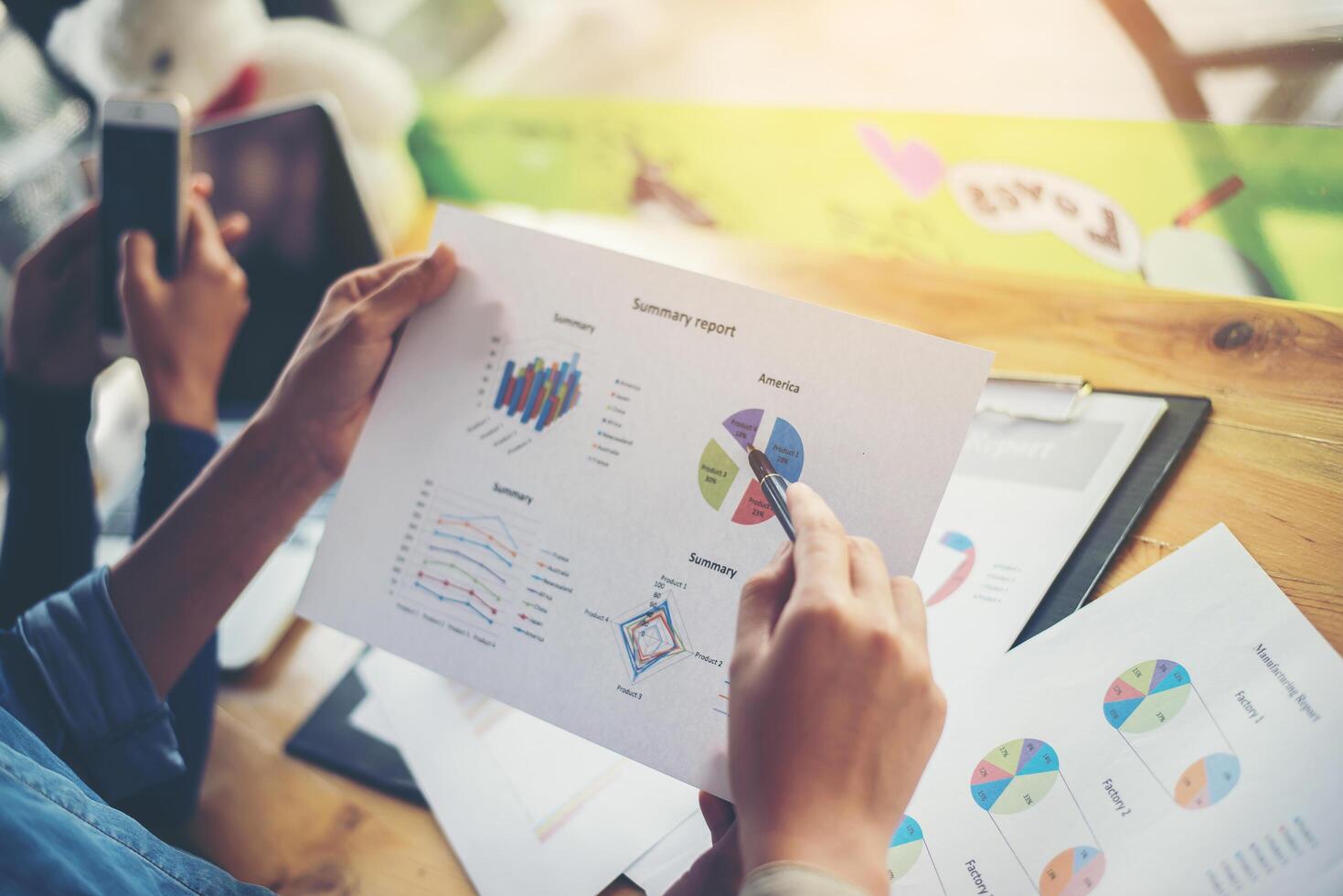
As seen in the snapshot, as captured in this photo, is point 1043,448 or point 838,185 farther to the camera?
point 838,185

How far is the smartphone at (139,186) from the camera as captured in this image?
78 centimetres

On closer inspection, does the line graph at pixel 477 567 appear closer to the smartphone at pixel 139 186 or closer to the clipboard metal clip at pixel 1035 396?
the clipboard metal clip at pixel 1035 396

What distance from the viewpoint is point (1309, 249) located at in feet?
2.31

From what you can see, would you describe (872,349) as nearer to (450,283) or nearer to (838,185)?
(450,283)

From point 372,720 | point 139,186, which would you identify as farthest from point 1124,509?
point 139,186

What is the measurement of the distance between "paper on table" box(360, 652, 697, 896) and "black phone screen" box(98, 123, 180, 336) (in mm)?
500

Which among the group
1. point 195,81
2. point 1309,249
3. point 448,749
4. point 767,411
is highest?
point 195,81

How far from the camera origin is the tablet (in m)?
0.83

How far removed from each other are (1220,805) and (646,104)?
0.96 metres

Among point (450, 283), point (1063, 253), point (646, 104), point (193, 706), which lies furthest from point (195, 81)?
point (1063, 253)

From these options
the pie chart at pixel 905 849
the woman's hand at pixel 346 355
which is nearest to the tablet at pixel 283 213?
the woman's hand at pixel 346 355

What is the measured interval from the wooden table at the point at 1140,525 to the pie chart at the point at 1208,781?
98 mm

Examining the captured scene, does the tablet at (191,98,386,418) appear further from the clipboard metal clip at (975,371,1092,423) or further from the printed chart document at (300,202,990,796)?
the clipboard metal clip at (975,371,1092,423)

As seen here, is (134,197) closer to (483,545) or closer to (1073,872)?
(483,545)
